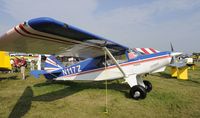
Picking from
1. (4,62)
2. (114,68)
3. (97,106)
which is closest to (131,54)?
(114,68)

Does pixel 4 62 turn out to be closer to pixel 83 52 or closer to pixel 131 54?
pixel 83 52

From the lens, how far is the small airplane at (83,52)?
4.04 m

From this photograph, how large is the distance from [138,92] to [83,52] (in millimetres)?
2588

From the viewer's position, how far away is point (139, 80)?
7508 millimetres

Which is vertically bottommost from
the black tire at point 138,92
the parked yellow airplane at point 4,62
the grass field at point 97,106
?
the grass field at point 97,106

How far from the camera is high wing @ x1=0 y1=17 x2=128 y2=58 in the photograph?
3744mm

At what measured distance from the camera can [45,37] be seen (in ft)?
15.0

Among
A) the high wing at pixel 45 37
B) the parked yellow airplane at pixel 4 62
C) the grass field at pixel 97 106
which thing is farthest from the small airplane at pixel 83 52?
the parked yellow airplane at pixel 4 62

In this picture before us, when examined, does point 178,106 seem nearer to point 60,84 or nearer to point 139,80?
point 139,80

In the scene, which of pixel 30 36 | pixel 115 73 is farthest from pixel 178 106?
pixel 30 36

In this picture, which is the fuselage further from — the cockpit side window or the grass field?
the grass field

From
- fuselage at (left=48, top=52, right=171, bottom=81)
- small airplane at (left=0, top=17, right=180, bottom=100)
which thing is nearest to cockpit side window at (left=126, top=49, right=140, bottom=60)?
small airplane at (left=0, top=17, right=180, bottom=100)

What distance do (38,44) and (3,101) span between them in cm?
301

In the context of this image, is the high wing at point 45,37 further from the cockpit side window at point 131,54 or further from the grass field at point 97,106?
the grass field at point 97,106
